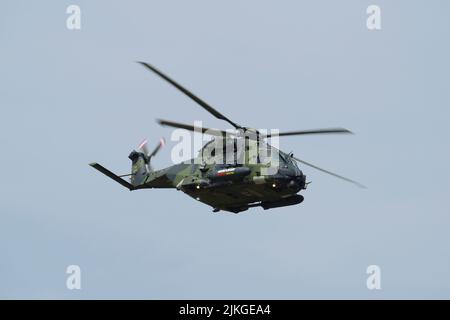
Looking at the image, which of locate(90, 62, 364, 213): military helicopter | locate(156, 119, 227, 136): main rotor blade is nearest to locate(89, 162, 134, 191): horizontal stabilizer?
locate(90, 62, 364, 213): military helicopter

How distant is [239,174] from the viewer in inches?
1577

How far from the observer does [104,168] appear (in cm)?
4588

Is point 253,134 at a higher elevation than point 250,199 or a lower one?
higher

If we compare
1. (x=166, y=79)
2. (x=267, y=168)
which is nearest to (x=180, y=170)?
(x=267, y=168)

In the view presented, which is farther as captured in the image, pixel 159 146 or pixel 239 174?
pixel 159 146

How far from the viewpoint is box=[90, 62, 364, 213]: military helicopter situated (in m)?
39.8

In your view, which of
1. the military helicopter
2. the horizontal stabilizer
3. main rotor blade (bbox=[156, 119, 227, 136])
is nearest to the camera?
main rotor blade (bbox=[156, 119, 227, 136])

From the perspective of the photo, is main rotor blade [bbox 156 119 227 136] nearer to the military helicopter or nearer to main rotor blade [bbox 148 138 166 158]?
the military helicopter

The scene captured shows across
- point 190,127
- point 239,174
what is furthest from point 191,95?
point 239,174

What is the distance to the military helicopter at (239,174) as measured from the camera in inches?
1569

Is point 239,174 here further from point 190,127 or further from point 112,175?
point 112,175

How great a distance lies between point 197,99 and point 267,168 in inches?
215

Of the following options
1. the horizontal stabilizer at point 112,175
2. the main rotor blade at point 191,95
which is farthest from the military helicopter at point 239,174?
the horizontal stabilizer at point 112,175
